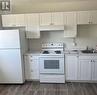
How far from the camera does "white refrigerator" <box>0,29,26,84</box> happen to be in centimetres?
390

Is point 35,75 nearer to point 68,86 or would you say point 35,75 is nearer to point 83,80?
point 68,86

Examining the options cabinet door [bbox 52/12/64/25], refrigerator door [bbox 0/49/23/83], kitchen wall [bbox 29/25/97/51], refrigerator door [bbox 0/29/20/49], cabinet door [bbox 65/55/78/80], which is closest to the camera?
refrigerator door [bbox 0/29/20/49]

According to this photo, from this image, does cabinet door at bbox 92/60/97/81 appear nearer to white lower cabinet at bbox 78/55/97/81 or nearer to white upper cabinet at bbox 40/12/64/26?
white lower cabinet at bbox 78/55/97/81

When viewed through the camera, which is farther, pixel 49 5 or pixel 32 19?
pixel 49 5

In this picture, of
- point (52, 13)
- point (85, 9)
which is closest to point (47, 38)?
point (52, 13)

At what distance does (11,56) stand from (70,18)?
6.74 feet

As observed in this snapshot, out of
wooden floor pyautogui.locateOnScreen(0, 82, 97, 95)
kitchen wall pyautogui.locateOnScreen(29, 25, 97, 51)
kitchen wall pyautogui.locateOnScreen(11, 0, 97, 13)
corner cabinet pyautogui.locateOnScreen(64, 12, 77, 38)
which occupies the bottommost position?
wooden floor pyautogui.locateOnScreen(0, 82, 97, 95)

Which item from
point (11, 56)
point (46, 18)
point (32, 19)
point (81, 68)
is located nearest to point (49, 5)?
point (46, 18)

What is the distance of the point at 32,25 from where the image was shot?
4.34 meters

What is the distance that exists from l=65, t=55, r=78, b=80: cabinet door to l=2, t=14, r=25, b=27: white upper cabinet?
1.77 m

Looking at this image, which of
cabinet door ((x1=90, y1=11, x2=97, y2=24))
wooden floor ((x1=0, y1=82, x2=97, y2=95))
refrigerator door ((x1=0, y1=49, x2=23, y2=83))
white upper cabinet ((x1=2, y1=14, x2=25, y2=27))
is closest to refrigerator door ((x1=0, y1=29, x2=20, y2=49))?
refrigerator door ((x1=0, y1=49, x2=23, y2=83))

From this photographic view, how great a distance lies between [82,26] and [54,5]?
3.74 ft

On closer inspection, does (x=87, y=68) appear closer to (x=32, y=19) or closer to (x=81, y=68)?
(x=81, y=68)

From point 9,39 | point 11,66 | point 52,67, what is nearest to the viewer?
point 9,39
